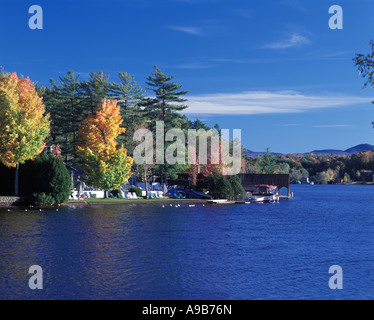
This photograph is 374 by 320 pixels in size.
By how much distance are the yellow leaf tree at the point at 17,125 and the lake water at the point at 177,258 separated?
509 inches

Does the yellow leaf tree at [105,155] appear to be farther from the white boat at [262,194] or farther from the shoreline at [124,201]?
the white boat at [262,194]

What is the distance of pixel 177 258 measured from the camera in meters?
25.6

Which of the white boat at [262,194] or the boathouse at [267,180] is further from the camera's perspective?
the boathouse at [267,180]

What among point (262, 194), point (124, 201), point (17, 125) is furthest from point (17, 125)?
point (262, 194)

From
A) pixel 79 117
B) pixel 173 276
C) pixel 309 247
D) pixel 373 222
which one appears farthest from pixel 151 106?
pixel 173 276

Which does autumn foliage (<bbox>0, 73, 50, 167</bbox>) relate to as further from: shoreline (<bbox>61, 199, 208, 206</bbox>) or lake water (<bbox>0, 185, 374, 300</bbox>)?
lake water (<bbox>0, 185, 374, 300</bbox>)

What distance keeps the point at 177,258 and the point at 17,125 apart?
36.5m

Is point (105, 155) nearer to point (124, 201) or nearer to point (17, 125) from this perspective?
point (124, 201)

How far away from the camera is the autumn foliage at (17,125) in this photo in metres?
54.5

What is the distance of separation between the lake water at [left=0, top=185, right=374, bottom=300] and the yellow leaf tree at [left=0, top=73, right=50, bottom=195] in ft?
42.4

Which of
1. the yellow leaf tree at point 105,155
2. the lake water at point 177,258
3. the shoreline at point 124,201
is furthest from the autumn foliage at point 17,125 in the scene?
the lake water at point 177,258

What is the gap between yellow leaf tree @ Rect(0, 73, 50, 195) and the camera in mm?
54531
